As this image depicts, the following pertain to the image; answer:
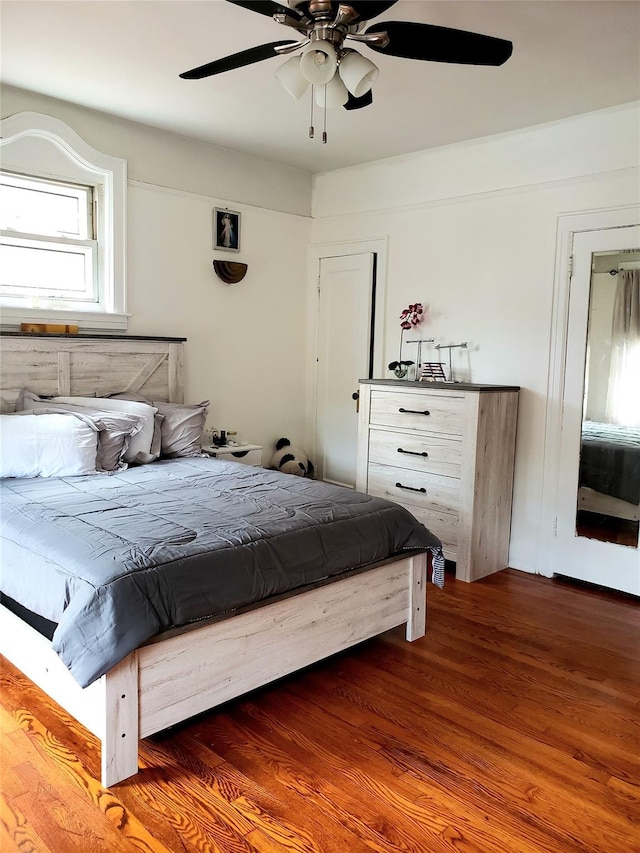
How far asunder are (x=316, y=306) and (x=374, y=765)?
145 inches

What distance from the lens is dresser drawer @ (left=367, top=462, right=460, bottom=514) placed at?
3771mm

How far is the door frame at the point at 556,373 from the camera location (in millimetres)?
3658

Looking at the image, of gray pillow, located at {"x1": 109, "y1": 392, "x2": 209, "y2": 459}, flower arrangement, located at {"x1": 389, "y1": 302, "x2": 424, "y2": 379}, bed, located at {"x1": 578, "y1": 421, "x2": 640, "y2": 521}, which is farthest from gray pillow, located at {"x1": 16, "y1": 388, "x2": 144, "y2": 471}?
bed, located at {"x1": 578, "y1": 421, "x2": 640, "y2": 521}

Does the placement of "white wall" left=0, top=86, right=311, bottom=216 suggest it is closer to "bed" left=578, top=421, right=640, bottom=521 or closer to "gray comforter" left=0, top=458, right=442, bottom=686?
"gray comforter" left=0, top=458, right=442, bottom=686

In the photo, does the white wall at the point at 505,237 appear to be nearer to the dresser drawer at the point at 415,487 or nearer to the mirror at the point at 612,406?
the mirror at the point at 612,406

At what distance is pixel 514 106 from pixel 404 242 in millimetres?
1225

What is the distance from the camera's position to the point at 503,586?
12.0ft

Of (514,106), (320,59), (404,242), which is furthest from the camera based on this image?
(404,242)

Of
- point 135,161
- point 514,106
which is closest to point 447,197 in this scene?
point 514,106

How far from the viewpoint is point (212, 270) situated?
4.48 meters

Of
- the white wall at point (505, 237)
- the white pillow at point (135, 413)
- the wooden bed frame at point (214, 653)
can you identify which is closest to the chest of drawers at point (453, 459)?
the white wall at point (505, 237)

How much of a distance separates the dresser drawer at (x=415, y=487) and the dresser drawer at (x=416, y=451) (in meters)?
0.04

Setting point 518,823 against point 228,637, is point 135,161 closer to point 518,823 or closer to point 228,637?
point 228,637

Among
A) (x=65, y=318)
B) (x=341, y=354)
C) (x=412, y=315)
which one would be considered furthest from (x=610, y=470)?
(x=65, y=318)
